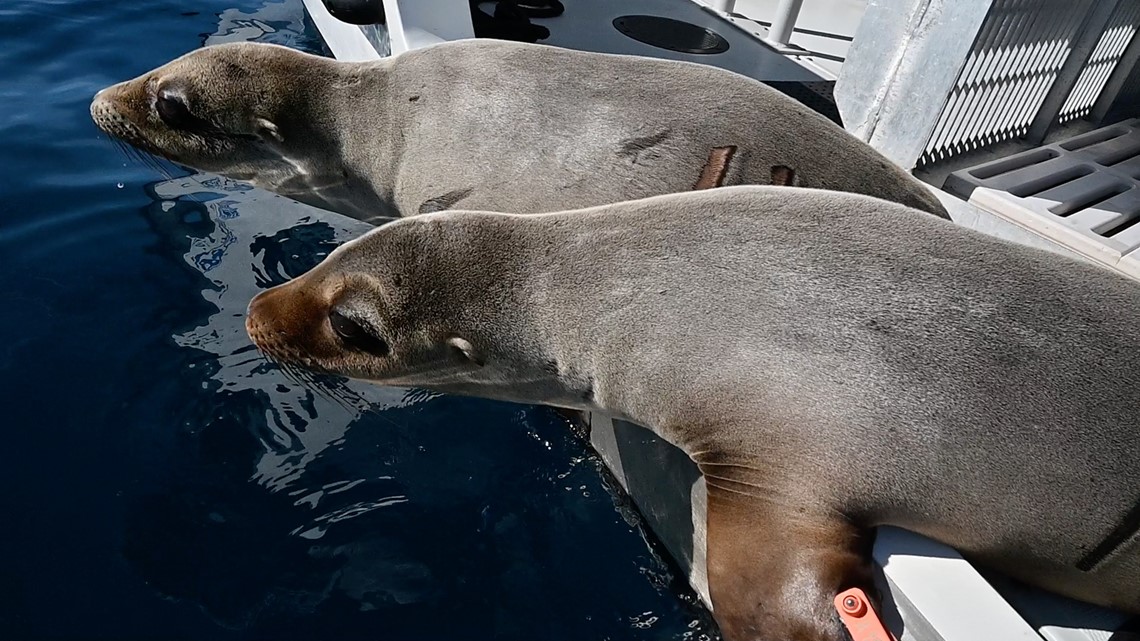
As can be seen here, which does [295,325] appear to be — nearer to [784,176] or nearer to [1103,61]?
[784,176]

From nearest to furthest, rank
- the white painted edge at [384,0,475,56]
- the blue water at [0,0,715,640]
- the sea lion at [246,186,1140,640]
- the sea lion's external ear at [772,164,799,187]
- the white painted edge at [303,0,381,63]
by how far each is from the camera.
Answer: the sea lion at [246,186,1140,640] < the blue water at [0,0,715,640] < the sea lion's external ear at [772,164,799,187] < the white painted edge at [384,0,475,56] < the white painted edge at [303,0,381,63]

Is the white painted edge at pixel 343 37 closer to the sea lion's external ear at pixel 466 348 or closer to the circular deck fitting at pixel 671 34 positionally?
the circular deck fitting at pixel 671 34

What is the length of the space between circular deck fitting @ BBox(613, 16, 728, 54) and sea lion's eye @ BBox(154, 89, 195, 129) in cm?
384

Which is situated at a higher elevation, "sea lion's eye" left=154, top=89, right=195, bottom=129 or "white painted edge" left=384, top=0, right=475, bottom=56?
"white painted edge" left=384, top=0, right=475, bottom=56

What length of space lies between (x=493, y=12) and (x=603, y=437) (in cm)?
421

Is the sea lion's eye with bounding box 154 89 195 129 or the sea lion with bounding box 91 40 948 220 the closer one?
the sea lion with bounding box 91 40 948 220

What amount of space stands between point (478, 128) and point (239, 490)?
6.48ft

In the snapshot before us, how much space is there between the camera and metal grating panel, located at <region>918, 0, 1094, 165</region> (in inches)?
172

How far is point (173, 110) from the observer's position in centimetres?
426

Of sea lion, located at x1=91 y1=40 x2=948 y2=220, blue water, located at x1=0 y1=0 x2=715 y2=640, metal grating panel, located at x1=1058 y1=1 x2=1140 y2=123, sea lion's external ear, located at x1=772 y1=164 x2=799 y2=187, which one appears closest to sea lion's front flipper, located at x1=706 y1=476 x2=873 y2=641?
blue water, located at x1=0 y1=0 x2=715 y2=640

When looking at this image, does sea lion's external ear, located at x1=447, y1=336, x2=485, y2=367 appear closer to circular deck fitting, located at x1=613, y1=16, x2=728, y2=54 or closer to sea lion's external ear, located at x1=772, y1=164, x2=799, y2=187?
sea lion's external ear, located at x1=772, y1=164, x2=799, y2=187

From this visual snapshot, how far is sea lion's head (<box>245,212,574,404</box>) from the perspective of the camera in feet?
9.20

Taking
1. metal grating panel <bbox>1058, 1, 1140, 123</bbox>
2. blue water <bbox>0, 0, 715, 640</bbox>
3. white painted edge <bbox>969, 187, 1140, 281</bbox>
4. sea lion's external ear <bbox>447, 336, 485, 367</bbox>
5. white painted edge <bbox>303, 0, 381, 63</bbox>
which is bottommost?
blue water <bbox>0, 0, 715, 640</bbox>

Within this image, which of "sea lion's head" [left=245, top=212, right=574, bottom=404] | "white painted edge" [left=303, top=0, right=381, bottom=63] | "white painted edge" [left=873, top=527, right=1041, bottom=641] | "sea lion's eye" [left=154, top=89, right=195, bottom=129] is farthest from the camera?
"white painted edge" [left=303, top=0, right=381, bottom=63]
